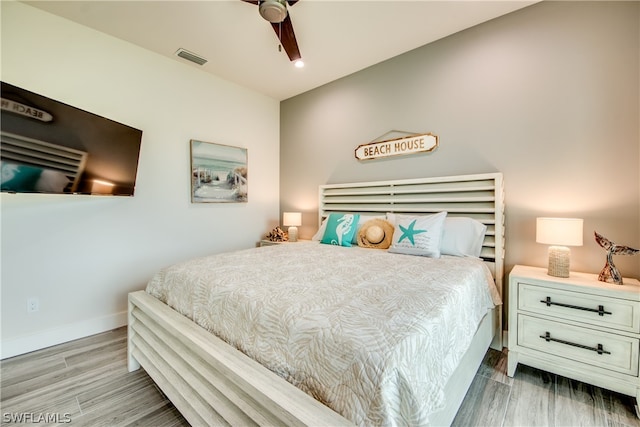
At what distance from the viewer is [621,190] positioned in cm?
195

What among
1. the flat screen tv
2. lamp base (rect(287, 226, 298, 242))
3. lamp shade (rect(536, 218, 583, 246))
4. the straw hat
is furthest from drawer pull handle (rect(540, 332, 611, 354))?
the flat screen tv

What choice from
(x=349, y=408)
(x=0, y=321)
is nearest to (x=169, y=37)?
(x=0, y=321)

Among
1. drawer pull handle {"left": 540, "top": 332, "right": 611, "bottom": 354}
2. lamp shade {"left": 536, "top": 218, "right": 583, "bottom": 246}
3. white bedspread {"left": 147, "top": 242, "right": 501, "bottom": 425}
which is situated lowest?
drawer pull handle {"left": 540, "top": 332, "right": 611, "bottom": 354}

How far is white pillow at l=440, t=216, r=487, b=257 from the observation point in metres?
2.33

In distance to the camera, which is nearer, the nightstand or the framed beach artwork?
the nightstand

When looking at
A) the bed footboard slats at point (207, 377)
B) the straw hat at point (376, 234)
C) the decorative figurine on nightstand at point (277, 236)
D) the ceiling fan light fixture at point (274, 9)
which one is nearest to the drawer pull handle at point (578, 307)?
the straw hat at point (376, 234)

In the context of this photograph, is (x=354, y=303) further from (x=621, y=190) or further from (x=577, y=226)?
(x=621, y=190)

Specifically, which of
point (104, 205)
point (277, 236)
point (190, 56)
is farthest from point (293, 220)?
point (190, 56)

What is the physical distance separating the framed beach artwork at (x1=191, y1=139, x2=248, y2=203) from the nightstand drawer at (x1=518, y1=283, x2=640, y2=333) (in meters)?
3.24

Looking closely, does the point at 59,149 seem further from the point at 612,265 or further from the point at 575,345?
the point at 612,265

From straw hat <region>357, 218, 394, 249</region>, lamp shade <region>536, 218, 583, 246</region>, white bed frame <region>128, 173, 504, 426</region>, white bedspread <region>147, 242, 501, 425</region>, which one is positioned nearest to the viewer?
white bedspread <region>147, 242, 501, 425</region>

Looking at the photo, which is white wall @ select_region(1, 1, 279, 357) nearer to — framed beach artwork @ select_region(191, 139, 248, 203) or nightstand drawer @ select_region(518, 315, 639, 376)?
framed beach artwork @ select_region(191, 139, 248, 203)

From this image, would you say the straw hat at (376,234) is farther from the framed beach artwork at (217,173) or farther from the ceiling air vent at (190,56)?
the ceiling air vent at (190,56)

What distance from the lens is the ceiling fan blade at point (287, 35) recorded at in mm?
1976
